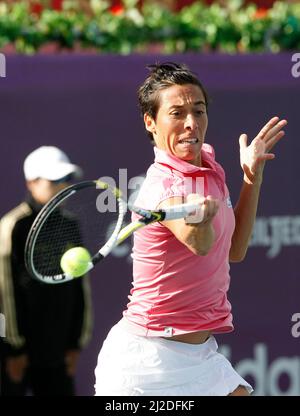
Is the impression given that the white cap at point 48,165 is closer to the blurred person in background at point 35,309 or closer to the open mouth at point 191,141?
the blurred person in background at point 35,309

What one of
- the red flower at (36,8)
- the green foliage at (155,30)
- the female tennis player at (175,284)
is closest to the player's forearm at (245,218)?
the female tennis player at (175,284)

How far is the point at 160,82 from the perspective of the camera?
4332 millimetres

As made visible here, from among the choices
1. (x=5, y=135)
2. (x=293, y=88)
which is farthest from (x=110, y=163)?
(x=293, y=88)

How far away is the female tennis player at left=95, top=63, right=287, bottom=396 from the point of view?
419 centimetres

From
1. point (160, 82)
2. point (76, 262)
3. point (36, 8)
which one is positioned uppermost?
point (36, 8)

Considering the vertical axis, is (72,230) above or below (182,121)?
below

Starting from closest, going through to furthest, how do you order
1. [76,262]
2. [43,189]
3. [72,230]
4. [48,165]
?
[76,262] < [72,230] < [48,165] < [43,189]

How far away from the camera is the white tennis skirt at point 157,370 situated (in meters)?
4.23

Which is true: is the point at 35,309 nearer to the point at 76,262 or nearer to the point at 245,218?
the point at 245,218

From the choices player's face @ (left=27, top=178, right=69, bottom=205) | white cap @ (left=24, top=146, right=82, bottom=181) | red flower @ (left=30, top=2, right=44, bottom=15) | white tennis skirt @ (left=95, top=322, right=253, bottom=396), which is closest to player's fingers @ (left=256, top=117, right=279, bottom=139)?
white tennis skirt @ (left=95, top=322, right=253, bottom=396)

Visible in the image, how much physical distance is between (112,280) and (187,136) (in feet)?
8.57

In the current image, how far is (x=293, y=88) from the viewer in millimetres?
7027

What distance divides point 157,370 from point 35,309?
2.34 metres

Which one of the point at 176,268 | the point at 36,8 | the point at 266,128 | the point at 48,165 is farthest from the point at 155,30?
the point at 176,268
